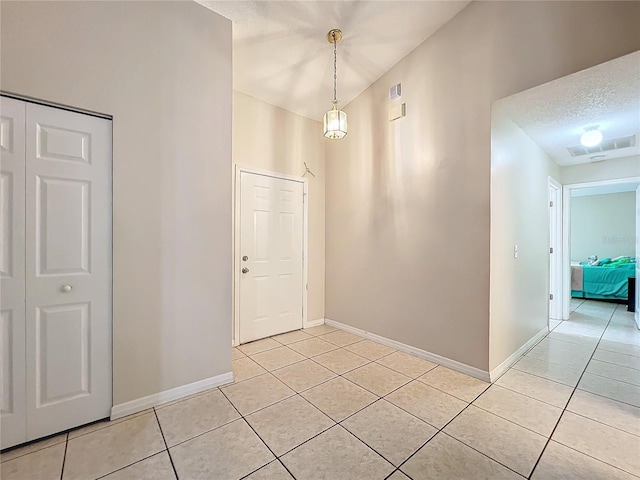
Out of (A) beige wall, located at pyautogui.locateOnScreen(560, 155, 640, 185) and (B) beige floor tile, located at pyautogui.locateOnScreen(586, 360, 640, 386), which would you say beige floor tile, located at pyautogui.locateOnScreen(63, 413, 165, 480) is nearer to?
(B) beige floor tile, located at pyautogui.locateOnScreen(586, 360, 640, 386)

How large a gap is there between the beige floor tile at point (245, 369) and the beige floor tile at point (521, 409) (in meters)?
1.81

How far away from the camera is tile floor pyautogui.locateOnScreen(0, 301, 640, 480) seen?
148cm

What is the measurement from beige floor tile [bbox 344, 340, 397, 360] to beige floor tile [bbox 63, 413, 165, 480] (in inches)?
76.2

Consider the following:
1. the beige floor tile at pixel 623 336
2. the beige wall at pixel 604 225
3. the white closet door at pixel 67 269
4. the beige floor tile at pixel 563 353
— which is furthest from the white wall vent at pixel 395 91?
the beige wall at pixel 604 225

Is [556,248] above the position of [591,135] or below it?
below

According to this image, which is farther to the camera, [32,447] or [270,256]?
[270,256]

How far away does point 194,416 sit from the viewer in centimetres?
193

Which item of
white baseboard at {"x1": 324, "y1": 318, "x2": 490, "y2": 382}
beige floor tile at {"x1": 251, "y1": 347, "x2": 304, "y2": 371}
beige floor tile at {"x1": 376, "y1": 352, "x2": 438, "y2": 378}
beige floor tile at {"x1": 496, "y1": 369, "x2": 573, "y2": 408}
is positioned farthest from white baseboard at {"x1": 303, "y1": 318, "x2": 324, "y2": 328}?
beige floor tile at {"x1": 496, "y1": 369, "x2": 573, "y2": 408}

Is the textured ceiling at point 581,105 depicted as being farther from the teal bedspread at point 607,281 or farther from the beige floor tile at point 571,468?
the teal bedspread at point 607,281

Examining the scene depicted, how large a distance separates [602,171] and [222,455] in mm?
5666

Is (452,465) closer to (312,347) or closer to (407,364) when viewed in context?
(407,364)

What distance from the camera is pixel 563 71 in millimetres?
1964

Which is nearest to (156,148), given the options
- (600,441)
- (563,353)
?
(600,441)

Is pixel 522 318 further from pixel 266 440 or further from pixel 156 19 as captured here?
pixel 156 19
